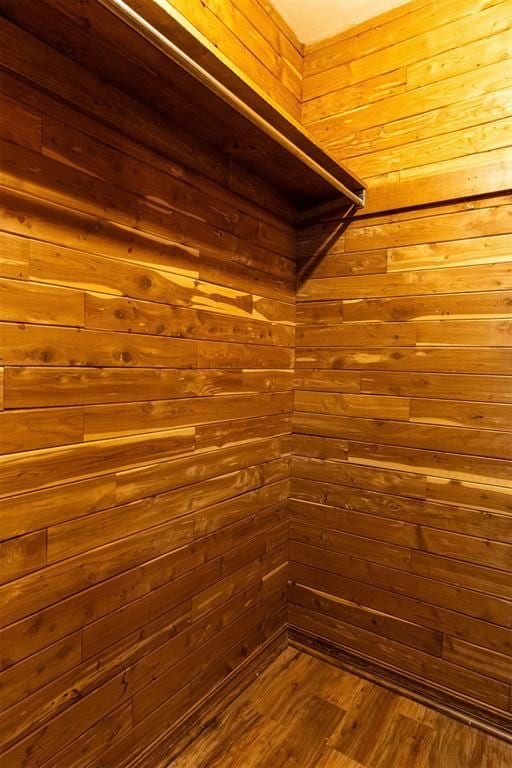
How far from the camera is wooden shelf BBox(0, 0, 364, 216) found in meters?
1.01

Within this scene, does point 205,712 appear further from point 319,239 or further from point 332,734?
point 319,239

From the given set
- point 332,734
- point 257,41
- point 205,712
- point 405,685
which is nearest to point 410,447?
point 405,685

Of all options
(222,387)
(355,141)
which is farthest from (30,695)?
(355,141)

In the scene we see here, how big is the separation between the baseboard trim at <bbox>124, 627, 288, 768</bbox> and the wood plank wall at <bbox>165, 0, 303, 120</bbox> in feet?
7.31

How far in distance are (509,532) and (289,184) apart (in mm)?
1667

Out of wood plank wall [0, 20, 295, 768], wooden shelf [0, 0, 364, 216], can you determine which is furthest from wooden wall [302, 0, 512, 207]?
wood plank wall [0, 20, 295, 768]

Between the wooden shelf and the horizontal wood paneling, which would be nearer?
the wooden shelf

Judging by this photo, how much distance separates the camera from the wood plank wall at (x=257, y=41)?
154 centimetres

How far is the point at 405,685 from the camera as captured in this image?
1.83 meters

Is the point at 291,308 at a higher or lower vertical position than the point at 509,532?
higher

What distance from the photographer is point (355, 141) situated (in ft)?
6.38

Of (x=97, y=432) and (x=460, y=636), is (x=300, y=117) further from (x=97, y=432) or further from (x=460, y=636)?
(x=460, y=636)

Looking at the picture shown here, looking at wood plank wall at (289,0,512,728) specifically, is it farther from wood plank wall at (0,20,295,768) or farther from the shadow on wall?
wood plank wall at (0,20,295,768)

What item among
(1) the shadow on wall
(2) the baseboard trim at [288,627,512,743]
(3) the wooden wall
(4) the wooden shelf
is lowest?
(2) the baseboard trim at [288,627,512,743]
